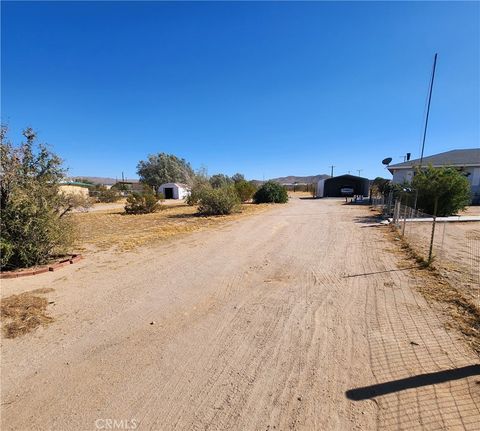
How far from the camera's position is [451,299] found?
4121mm

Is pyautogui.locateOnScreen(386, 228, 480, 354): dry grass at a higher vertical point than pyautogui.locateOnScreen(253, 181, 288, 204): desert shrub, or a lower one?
lower

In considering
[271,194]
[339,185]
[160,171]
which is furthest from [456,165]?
[160,171]

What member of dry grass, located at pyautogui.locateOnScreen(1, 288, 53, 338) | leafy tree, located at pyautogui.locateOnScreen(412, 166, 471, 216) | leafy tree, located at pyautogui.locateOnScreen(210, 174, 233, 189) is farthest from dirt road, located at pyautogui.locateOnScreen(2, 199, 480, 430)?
leafy tree, located at pyautogui.locateOnScreen(210, 174, 233, 189)

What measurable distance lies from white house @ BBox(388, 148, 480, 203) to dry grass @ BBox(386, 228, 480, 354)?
17756 millimetres

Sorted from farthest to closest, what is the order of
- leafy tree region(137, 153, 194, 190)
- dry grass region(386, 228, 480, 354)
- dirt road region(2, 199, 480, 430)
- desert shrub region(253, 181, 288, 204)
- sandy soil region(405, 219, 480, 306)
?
1. leafy tree region(137, 153, 194, 190)
2. desert shrub region(253, 181, 288, 204)
3. sandy soil region(405, 219, 480, 306)
4. dry grass region(386, 228, 480, 354)
5. dirt road region(2, 199, 480, 430)

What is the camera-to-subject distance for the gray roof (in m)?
23.2

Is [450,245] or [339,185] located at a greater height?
[339,185]

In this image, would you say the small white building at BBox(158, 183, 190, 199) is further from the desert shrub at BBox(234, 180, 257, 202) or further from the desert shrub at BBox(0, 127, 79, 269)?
the desert shrub at BBox(0, 127, 79, 269)

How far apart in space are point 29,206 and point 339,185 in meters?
40.8

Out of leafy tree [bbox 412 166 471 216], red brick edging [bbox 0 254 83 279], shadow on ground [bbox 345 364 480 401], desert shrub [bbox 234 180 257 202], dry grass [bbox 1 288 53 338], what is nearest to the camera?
shadow on ground [bbox 345 364 480 401]

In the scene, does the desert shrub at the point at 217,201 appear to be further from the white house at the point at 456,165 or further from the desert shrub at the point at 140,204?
the white house at the point at 456,165

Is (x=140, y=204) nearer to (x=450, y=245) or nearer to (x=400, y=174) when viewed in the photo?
(x=450, y=245)

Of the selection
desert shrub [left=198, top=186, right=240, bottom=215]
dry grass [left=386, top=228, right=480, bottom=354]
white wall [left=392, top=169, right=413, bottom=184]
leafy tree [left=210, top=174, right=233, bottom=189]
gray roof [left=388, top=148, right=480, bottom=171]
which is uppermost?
gray roof [left=388, top=148, right=480, bottom=171]

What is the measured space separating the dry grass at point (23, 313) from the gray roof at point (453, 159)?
25.6 m
